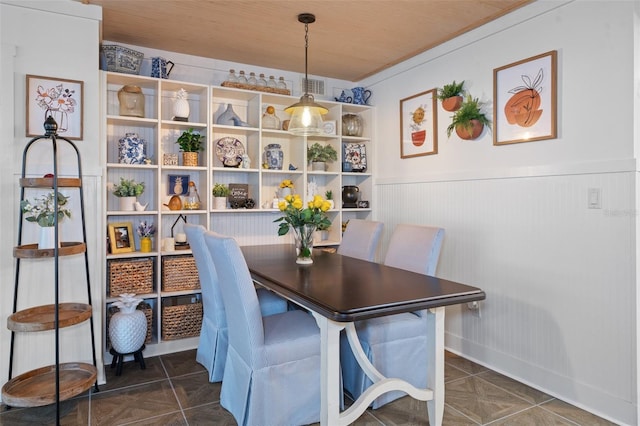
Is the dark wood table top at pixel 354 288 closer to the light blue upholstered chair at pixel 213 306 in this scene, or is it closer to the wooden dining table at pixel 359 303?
the wooden dining table at pixel 359 303

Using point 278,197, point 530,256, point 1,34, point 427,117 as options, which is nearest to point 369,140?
point 427,117

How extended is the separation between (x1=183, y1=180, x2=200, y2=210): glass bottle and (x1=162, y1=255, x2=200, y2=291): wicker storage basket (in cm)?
41

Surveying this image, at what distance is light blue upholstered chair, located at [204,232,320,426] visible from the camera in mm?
1939

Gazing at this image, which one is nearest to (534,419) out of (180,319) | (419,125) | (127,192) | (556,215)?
(556,215)

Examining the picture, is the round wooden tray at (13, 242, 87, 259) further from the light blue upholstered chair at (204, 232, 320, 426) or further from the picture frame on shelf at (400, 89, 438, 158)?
the picture frame on shelf at (400, 89, 438, 158)

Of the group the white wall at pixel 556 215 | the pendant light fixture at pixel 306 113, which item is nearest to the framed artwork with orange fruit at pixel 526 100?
the white wall at pixel 556 215

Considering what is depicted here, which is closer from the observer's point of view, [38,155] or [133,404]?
[133,404]

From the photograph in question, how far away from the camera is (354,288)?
1.96 m

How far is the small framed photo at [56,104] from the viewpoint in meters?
2.53

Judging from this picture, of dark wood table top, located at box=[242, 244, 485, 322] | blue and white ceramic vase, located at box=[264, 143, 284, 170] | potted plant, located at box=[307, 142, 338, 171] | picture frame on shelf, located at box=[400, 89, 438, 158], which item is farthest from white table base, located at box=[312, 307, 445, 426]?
potted plant, located at box=[307, 142, 338, 171]

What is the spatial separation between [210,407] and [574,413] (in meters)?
2.05

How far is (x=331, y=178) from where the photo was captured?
4.21 metres

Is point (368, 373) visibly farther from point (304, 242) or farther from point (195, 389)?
point (195, 389)

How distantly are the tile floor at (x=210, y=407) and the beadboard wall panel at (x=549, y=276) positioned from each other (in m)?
0.21
